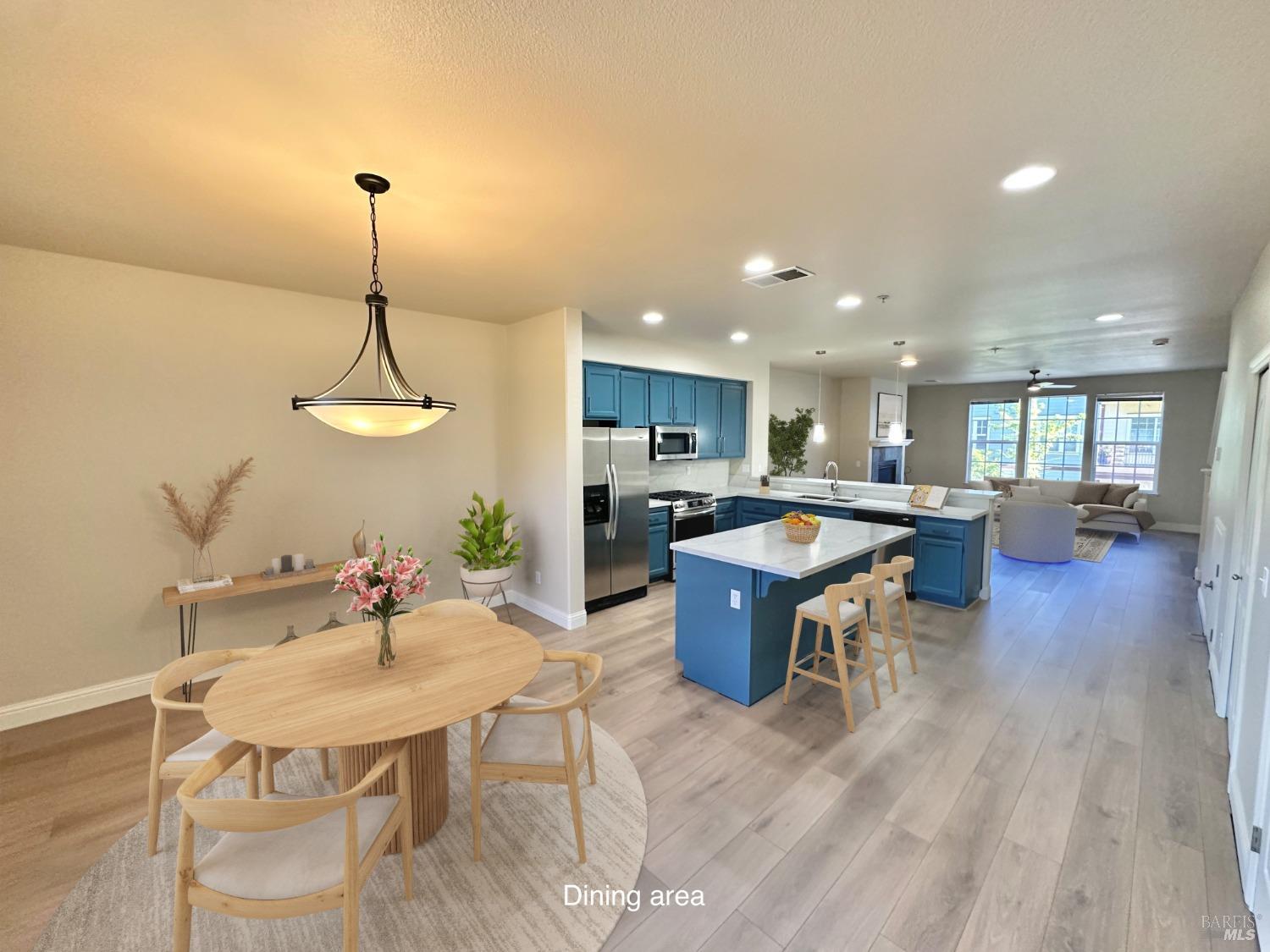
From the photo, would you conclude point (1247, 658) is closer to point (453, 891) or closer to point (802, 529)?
point (802, 529)

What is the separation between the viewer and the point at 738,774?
8.13 ft

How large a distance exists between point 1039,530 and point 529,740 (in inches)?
280

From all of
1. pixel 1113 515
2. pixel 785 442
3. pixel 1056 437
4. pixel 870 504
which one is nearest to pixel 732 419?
pixel 785 442

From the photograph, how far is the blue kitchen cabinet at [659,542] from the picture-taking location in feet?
17.9

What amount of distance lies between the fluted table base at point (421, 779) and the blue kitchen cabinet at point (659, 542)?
3.30m

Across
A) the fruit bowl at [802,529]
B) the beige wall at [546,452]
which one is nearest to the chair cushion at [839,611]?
the fruit bowl at [802,529]

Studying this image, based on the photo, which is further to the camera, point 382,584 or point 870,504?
point 870,504

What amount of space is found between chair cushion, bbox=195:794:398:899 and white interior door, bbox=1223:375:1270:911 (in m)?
2.93

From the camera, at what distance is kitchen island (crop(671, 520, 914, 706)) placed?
121 inches

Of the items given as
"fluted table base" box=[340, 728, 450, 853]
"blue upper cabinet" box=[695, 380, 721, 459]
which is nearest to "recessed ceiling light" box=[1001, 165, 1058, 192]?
"fluted table base" box=[340, 728, 450, 853]

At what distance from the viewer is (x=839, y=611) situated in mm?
2975

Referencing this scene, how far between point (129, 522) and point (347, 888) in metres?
3.09

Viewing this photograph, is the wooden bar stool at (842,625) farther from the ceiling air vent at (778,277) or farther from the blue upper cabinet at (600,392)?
the blue upper cabinet at (600,392)

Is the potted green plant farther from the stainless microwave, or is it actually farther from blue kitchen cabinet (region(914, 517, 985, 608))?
blue kitchen cabinet (region(914, 517, 985, 608))
